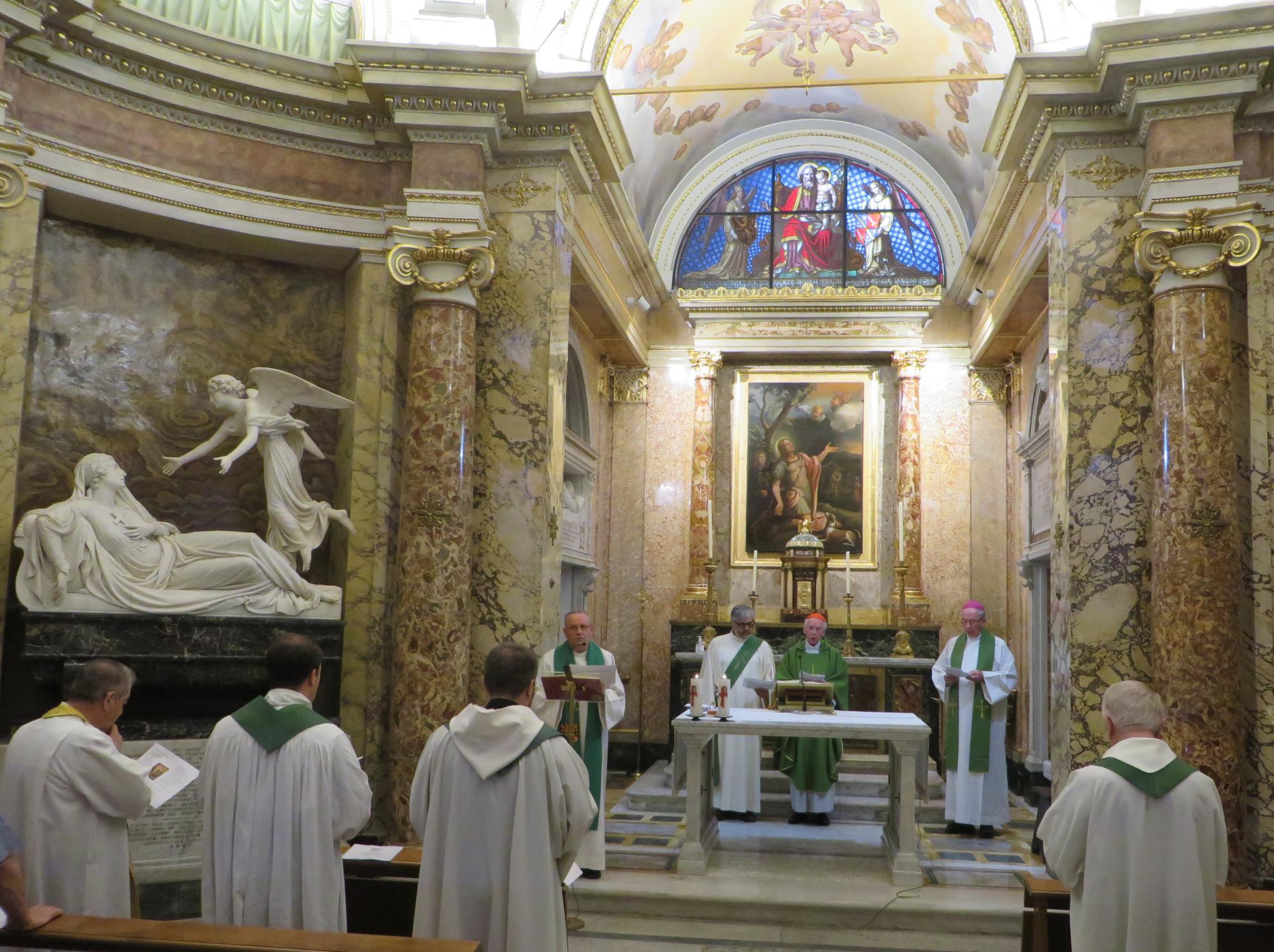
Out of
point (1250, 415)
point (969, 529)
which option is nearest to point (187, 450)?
point (1250, 415)

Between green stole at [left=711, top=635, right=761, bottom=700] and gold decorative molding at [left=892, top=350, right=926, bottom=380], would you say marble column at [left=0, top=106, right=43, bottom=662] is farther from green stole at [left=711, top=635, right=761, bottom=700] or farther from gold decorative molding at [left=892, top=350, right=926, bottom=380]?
gold decorative molding at [left=892, top=350, right=926, bottom=380]

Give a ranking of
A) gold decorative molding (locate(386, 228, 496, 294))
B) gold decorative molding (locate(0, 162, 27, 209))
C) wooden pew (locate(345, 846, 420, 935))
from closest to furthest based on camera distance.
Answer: wooden pew (locate(345, 846, 420, 935))
gold decorative molding (locate(0, 162, 27, 209))
gold decorative molding (locate(386, 228, 496, 294))

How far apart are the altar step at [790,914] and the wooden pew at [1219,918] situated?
1.62 metres

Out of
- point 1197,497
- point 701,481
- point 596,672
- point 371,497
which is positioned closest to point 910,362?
point 701,481

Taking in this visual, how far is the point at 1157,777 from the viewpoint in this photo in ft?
13.4

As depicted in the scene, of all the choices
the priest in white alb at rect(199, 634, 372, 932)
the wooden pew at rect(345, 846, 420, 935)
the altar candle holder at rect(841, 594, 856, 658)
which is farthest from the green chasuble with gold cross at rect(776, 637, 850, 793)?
the priest in white alb at rect(199, 634, 372, 932)

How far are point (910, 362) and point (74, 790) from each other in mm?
10718

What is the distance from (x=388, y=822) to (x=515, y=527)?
2.19 metres

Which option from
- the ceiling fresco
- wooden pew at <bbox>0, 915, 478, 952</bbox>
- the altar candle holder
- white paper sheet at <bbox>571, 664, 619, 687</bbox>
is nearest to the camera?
wooden pew at <bbox>0, 915, 478, 952</bbox>

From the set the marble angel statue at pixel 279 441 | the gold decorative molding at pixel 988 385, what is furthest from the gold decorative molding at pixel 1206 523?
the gold decorative molding at pixel 988 385

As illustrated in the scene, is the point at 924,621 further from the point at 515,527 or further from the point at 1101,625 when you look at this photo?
the point at 515,527

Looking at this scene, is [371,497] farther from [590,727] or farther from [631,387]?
[631,387]

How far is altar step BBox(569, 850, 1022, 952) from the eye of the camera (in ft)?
21.5

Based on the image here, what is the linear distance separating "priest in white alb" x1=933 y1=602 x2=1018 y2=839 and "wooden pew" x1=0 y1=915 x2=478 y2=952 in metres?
6.34
